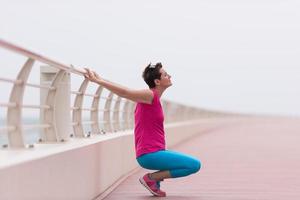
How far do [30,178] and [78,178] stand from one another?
6.45 ft

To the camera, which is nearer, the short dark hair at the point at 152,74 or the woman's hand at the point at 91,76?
the woman's hand at the point at 91,76

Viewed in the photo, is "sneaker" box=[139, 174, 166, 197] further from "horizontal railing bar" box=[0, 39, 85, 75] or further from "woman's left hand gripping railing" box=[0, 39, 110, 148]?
"horizontal railing bar" box=[0, 39, 85, 75]

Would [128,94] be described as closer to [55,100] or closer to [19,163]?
[55,100]

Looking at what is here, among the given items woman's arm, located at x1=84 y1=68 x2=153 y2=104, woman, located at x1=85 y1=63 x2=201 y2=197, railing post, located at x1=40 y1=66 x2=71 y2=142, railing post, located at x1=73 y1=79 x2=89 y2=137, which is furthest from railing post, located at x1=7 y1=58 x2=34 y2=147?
railing post, located at x1=73 y1=79 x2=89 y2=137

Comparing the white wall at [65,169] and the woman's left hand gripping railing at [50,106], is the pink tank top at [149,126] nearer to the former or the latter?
the white wall at [65,169]

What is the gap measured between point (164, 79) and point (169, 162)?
3.05 feet

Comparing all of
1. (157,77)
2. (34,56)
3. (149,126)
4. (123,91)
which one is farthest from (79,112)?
Result: (34,56)

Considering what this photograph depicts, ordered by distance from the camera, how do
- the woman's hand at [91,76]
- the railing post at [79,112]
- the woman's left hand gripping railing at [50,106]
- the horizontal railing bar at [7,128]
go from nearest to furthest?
the horizontal railing bar at [7,128] → the woman's left hand gripping railing at [50,106] → the woman's hand at [91,76] → the railing post at [79,112]

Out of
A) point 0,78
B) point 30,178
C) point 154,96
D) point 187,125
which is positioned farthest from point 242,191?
point 187,125

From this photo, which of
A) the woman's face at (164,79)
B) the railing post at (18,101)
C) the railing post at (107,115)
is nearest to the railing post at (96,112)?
the railing post at (107,115)

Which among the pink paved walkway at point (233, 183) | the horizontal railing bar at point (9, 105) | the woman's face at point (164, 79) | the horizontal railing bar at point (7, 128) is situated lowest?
the pink paved walkway at point (233, 183)

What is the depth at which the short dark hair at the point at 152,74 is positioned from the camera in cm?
877

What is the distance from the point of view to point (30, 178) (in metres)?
6.00

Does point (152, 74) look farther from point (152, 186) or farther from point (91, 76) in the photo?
point (152, 186)
